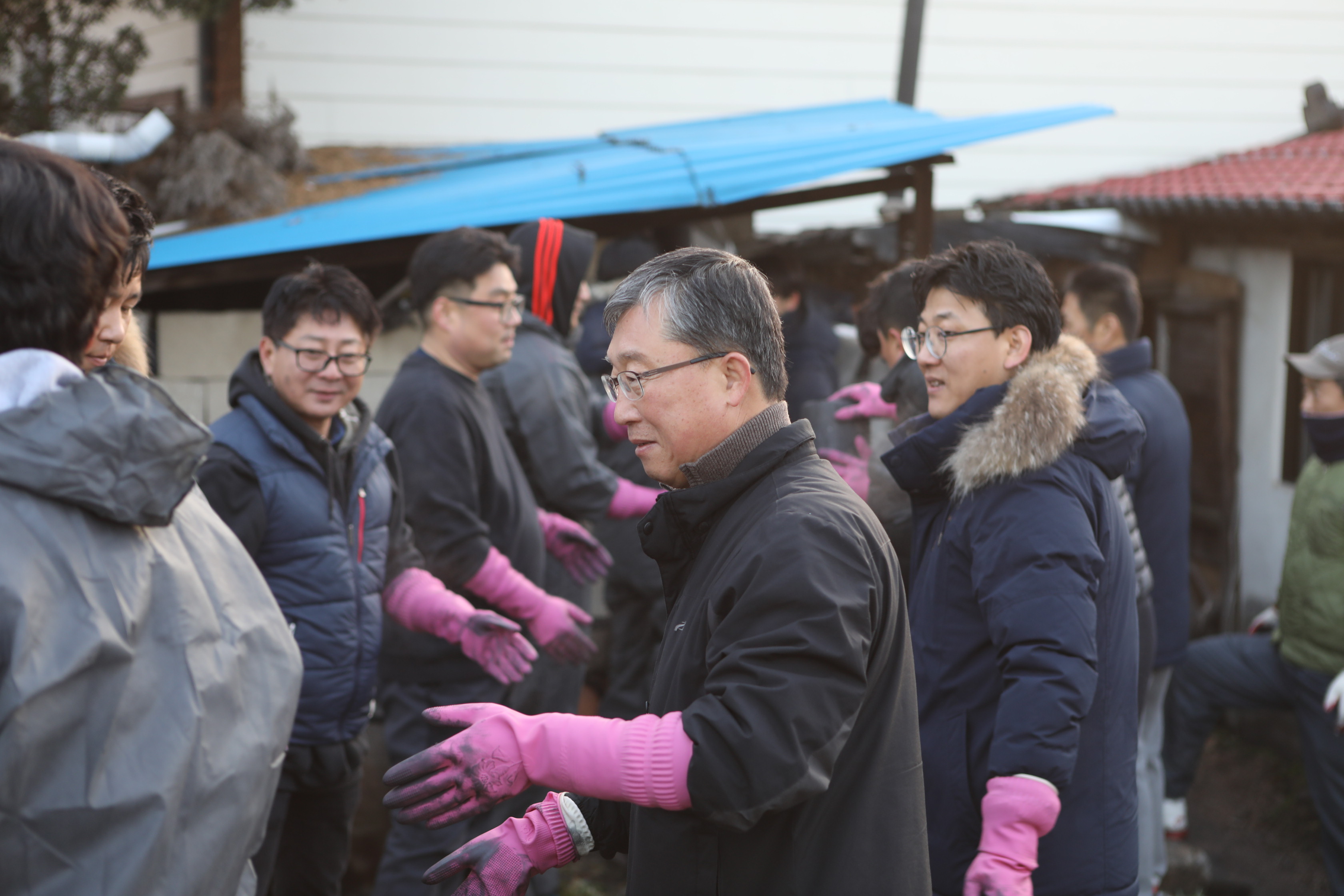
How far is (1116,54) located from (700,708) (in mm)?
10932

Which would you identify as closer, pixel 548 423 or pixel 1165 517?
pixel 548 423

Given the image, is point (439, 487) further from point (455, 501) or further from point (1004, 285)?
point (1004, 285)

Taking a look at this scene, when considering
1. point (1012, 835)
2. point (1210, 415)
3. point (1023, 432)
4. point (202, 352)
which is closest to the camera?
point (1012, 835)

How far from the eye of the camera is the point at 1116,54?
35.4 ft

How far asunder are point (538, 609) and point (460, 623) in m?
0.42

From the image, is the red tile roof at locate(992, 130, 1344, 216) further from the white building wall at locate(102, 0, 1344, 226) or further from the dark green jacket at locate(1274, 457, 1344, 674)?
the dark green jacket at locate(1274, 457, 1344, 674)

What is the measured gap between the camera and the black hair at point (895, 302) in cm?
367

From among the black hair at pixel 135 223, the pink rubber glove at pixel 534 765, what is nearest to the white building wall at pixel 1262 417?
the pink rubber glove at pixel 534 765

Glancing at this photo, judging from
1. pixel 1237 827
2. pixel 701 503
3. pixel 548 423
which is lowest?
pixel 1237 827

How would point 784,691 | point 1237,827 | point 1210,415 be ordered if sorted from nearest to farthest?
point 784,691 < point 1237,827 < point 1210,415

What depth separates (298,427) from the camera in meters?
3.09

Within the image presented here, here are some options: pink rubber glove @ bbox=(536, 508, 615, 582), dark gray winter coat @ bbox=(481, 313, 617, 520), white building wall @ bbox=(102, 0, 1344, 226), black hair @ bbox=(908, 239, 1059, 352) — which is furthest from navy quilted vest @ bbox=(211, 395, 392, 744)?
white building wall @ bbox=(102, 0, 1344, 226)

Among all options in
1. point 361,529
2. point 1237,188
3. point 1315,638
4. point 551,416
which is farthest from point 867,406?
point 1237,188

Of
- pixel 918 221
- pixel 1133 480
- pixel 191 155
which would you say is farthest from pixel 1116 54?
pixel 191 155
